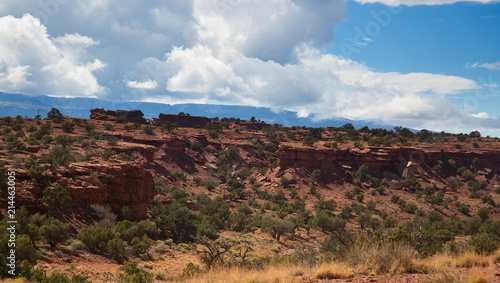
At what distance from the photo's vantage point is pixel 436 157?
2077 inches

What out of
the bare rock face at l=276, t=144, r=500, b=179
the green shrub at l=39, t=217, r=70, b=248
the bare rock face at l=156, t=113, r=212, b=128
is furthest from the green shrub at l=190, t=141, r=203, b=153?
the green shrub at l=39, t=217, r=70, b=248

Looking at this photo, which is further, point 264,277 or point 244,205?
point 244,205

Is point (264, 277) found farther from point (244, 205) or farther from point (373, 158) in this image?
point (373, 158)

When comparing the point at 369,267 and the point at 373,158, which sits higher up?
the point at 369,267

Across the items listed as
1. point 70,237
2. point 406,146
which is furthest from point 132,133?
point 406,146

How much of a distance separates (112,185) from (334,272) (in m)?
18.9

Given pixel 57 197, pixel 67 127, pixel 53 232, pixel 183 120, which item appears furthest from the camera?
pixel 183 120

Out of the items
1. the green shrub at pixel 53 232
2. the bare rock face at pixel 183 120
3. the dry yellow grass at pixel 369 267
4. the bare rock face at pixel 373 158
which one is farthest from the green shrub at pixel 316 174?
→ the bare rock face at pixel 183 120

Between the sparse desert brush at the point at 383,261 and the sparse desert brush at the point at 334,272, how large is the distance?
0.25 metres

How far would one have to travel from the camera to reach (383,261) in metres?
7.11

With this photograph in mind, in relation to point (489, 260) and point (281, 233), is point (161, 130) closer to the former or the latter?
point (281, 233)

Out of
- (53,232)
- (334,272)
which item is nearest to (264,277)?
(334,272)

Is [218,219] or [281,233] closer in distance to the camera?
[281,233]

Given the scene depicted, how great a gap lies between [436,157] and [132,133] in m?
59.5
